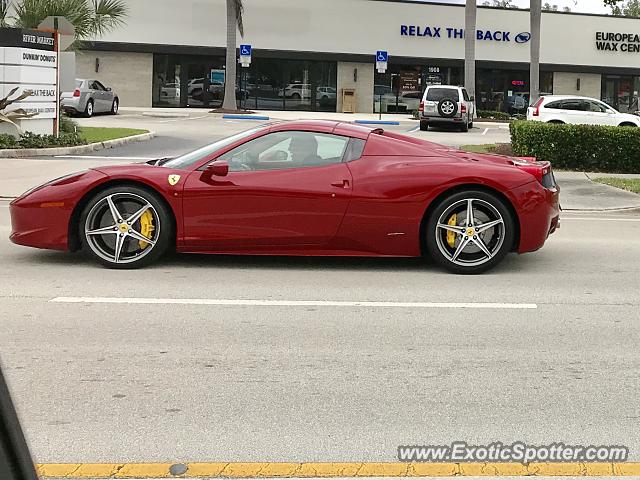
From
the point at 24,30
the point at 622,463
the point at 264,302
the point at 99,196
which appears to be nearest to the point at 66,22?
the point at 24,30

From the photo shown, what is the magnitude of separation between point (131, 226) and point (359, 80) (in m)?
38.4

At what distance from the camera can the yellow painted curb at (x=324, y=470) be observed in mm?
3574

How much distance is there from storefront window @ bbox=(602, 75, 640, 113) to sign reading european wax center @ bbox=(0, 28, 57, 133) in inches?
1423

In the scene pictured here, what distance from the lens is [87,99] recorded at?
31.9 meters

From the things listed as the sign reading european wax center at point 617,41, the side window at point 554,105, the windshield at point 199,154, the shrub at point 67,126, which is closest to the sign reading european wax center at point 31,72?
the shrub at point 67,126

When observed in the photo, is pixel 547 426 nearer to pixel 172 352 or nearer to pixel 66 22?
pixel 172 352

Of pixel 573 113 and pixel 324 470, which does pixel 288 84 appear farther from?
pixel 324 470

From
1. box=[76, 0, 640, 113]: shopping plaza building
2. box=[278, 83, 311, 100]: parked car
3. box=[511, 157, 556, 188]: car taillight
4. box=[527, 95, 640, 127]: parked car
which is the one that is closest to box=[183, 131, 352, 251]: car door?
box=[511, 157, 556, 188]: car taillight

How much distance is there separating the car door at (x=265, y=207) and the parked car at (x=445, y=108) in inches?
949

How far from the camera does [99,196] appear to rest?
24.7ft

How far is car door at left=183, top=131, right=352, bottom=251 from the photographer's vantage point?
7539 millimetres

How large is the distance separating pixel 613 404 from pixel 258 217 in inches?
153

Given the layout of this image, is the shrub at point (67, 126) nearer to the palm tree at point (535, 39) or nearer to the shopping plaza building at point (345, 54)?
the shopping plaza building at point (345, 54)

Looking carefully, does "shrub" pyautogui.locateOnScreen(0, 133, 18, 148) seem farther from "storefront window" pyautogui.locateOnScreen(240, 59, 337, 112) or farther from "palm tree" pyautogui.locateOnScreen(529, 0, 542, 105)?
"storefront window" pyautogui.locateOnScreen(240, 59, 337, 112)
